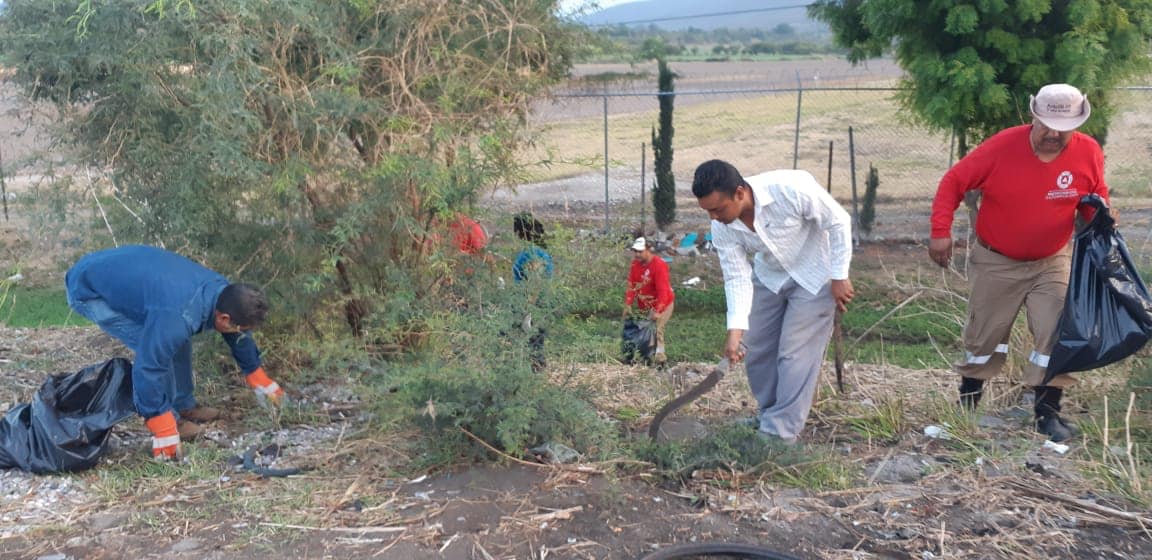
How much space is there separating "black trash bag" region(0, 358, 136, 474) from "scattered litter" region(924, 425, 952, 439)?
3.99 metres

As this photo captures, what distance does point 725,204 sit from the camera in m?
4.31

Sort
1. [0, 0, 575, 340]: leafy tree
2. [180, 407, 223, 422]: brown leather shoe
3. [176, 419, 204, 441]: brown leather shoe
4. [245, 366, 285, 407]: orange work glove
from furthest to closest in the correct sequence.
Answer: [180, 407, 223, 422]: brown leather shoe
[245, 366, 285, 407]: orange work glove
[176, 419, 204, 441]: brown leather shoe
[0, 0, 575, 340]: leafy tree

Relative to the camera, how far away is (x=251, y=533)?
4047 millimetres

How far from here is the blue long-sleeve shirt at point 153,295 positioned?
4934mm

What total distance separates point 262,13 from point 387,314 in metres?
1.71

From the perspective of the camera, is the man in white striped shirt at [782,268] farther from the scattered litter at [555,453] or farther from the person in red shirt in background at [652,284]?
the person in red shirt in background at [652,284]

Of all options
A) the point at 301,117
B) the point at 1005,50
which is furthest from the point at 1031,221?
the point at 1005,50

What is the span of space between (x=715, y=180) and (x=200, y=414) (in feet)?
10.8

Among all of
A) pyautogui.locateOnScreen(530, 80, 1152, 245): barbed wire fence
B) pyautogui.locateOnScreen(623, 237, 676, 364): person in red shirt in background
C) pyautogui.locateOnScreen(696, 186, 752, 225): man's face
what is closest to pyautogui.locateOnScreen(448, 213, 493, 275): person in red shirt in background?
pyautogui.locateOnScreen(696, 186, 752, 225): man's face

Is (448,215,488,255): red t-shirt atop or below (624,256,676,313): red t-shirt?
atop

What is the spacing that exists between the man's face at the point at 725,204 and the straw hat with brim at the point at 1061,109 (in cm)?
151

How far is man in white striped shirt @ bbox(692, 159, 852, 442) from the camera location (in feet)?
14.4

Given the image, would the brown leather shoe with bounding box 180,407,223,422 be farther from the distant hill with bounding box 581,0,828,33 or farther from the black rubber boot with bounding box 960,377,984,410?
the distant hill with bounding box 581,0,828,33

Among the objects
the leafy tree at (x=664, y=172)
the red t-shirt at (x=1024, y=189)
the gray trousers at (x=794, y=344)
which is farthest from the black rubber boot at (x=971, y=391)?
the leafy tree at (x=664, y=172)
